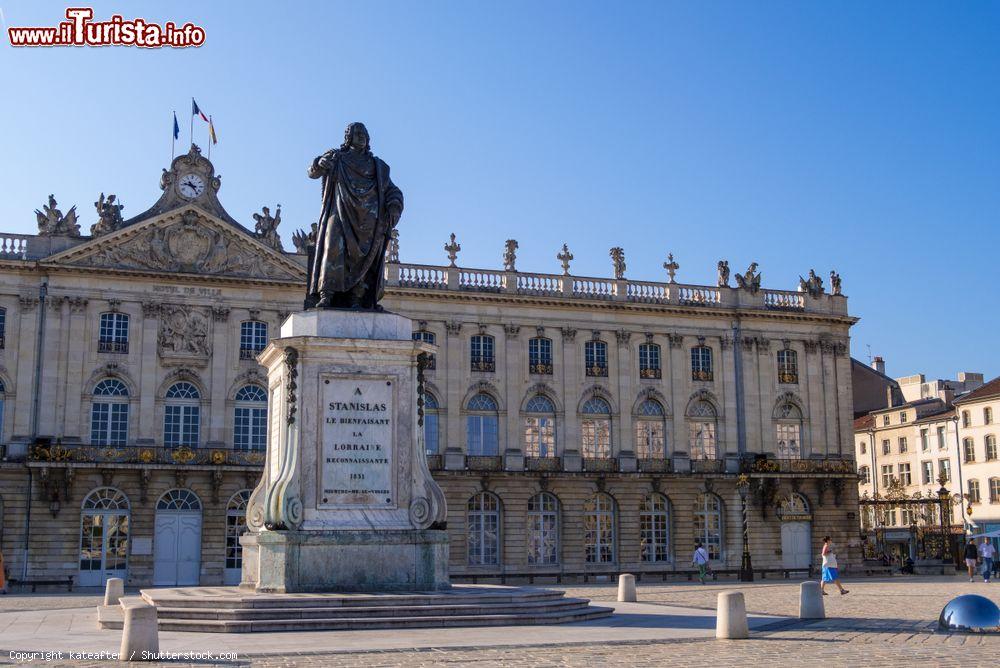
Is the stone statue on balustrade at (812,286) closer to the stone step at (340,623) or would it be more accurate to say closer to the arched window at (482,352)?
the arched window at (482,352)

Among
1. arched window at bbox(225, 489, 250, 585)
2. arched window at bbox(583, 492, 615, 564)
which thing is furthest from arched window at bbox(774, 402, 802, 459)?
arched window at bbox(225, 489, 250, 585)

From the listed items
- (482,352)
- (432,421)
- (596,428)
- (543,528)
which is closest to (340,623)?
(432,421)

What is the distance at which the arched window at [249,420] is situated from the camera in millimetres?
41406

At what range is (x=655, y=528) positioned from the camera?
150ft

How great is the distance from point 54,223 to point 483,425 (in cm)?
1622

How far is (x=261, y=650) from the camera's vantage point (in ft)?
40.5

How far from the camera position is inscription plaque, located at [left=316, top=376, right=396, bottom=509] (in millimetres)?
15820

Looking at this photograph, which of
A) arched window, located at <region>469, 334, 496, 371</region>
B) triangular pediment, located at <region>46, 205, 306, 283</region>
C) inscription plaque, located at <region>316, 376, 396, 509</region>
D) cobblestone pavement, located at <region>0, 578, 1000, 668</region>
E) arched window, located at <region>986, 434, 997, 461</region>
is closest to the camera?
cobblestone pavement, located at <region>0, 578, 1000, 668</region>

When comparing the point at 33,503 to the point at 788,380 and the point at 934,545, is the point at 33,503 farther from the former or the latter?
the point at 934,545

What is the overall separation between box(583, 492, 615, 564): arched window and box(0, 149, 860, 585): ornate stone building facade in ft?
0.27

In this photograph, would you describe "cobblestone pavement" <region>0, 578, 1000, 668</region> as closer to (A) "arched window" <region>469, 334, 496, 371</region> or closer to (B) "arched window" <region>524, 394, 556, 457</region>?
(B) "arched window" <region>524, 394, 556, 457</region>

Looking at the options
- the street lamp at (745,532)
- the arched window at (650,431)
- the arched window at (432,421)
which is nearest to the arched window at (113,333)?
the arched window at (432,421)

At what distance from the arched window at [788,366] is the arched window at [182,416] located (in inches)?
883

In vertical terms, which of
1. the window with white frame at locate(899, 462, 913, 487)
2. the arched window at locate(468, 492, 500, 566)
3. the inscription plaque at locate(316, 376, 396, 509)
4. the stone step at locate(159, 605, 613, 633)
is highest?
the window with white frame at locate(899, 462, 913, 487)
